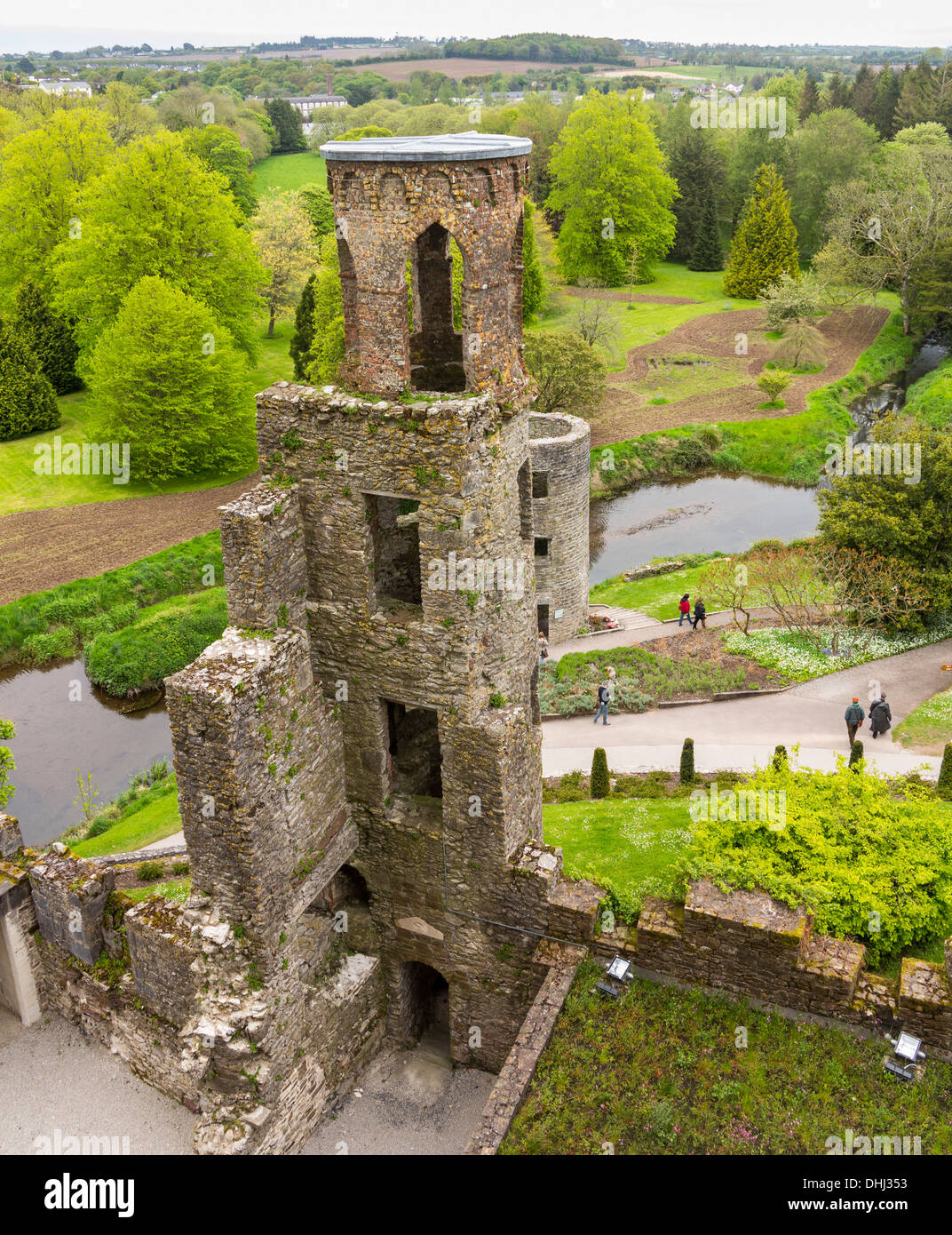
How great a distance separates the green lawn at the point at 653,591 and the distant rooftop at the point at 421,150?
22679mm

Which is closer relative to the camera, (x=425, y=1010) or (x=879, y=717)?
(x=425, y=1010)

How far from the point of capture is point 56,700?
32.0 m

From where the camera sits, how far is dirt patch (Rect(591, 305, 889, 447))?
5175 centimetres

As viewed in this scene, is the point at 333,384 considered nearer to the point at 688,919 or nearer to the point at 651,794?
the point at 688,919

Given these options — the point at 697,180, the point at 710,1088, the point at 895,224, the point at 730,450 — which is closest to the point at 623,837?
the point at 710,1088

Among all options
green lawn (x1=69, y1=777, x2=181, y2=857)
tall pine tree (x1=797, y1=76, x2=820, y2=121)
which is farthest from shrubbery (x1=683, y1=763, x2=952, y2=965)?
tall pine tree (x1=797, y1=76, x2=820, y2=121)

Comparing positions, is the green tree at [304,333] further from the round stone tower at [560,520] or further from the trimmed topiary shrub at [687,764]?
the trimmed topiary shrub at [687,764]

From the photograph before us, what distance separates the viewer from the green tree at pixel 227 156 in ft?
208

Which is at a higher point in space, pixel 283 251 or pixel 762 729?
pixel 283 251

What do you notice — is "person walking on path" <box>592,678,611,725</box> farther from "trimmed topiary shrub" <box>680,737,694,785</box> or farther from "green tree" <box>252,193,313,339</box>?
"green tree" <box>252,193,313,339</box>

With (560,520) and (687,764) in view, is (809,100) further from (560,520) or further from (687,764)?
(687,764)

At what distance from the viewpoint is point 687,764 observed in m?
22.8

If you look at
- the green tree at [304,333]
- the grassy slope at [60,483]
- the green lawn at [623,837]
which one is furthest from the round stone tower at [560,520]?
the green tree at [304,333]

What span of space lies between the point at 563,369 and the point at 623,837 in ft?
98.1
